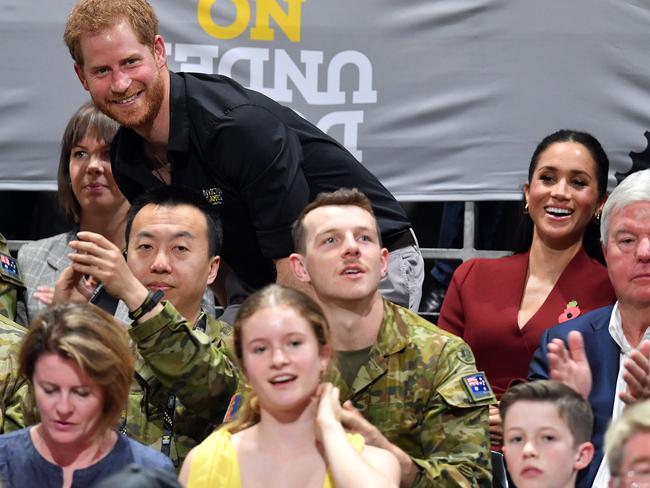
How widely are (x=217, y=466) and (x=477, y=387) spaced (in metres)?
0.78

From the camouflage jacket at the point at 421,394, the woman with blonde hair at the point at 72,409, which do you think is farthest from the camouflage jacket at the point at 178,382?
the camouflage jacket at the point at 421,394

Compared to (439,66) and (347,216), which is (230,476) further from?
(439,66)

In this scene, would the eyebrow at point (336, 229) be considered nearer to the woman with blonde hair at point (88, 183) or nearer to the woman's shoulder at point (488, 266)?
the woman's shoulder at point (488, 266)

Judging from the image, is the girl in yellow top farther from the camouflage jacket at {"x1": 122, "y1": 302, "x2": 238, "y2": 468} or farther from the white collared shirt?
the white collared shirt

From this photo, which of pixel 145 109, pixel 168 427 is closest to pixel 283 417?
pixel 168 427

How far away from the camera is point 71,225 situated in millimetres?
5129

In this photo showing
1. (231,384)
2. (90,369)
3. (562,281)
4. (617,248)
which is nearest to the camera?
(90,369)

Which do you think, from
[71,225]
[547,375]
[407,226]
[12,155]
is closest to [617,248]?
[547,375]

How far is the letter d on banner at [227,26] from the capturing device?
516 centimetres

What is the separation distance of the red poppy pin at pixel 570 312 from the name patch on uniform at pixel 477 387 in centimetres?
84

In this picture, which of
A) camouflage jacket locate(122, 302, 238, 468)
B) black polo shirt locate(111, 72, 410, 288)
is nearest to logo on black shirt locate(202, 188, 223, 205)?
black polo shirt locate(111, 72, 410, 288)

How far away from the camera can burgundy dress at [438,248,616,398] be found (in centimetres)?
447

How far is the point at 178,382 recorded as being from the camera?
Result: 12.1 feet

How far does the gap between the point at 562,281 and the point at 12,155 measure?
2201 mm
